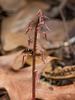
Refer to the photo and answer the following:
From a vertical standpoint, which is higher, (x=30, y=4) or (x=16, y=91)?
(x=30, y=4)

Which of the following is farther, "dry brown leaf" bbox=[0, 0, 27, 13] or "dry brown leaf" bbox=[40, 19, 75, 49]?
"dry brown leaf" bbox=[0, 0, 27, 13]

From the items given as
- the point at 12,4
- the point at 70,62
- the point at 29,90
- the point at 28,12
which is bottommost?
the point at 29,90

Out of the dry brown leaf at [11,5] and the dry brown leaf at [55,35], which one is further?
the dry brown leaf at [11,5]

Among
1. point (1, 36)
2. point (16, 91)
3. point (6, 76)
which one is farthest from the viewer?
point (1, 36)

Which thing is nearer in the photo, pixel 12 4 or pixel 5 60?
pixel 5 60

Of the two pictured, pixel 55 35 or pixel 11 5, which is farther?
pixel 11 5

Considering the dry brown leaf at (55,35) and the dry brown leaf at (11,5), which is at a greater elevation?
the dry brown leaf at (11,5)

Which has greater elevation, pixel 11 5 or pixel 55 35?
pixel 11 5

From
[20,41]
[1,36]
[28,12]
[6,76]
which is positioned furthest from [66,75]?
[28,12]

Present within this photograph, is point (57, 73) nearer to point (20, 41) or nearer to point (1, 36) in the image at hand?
point (20, 41)

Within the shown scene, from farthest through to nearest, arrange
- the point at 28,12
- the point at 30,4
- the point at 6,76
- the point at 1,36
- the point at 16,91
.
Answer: the point at 30,4 < the point at 28,12 < the point at 1,36 < the point at 6,76 < the point at 16,91

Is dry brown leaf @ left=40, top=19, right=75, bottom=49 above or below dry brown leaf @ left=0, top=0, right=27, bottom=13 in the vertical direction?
below
